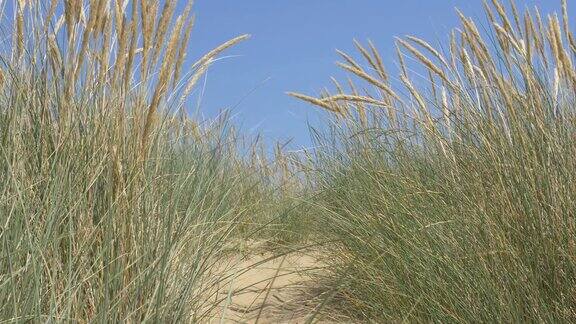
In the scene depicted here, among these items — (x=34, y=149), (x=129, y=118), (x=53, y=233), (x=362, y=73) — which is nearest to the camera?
(x=53, y=233)

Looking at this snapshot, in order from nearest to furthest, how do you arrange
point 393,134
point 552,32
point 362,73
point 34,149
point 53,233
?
point 53,233
point 34,149
point 552,32
point 362,73
point 393,134

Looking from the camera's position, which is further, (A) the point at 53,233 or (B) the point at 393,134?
(B) the point at 393,134

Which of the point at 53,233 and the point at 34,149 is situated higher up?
the point at 34,149

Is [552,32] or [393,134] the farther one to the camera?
[393,134]

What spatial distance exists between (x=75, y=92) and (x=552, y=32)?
158cm

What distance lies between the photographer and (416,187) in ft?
8.27

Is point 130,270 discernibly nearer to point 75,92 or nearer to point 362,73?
point 75,92

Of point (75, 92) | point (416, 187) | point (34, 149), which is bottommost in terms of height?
point (416, 187)

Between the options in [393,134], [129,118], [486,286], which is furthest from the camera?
[393,134]

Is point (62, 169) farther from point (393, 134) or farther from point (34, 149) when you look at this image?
point (393, 134)

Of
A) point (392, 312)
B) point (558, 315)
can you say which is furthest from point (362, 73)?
point (558, 315)


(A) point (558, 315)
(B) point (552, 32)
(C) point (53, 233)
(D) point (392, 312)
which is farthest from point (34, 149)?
(B) point (552, 32)

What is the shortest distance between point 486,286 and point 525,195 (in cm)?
28

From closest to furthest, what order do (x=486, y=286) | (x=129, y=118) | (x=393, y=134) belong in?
1. (x=486, y=286)
2. (x=129, y=118)
3. (x=393, y=134)
